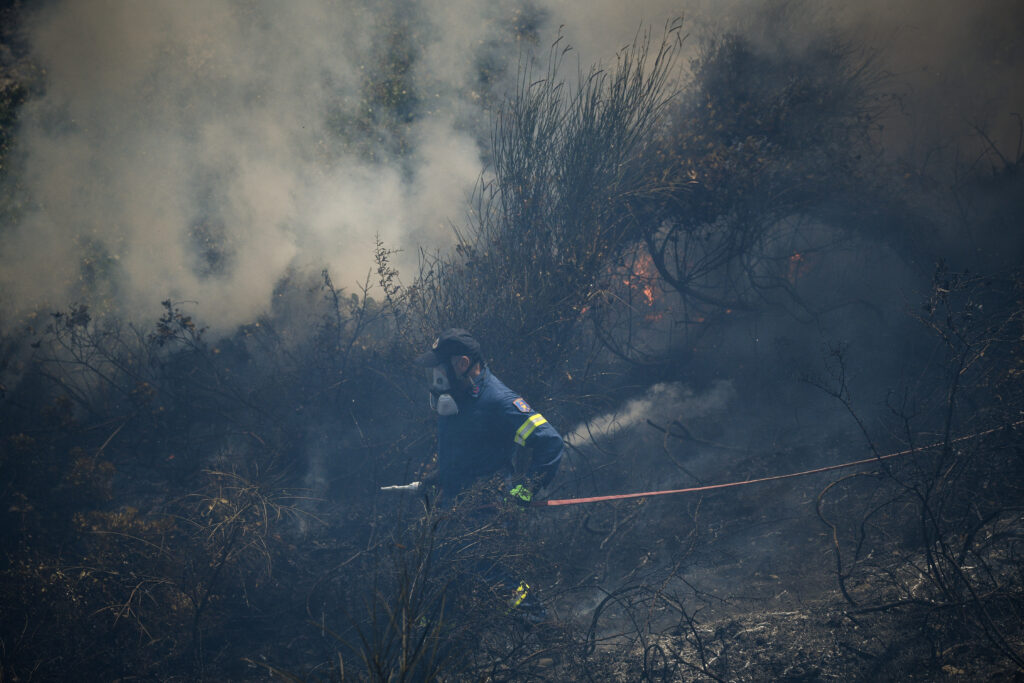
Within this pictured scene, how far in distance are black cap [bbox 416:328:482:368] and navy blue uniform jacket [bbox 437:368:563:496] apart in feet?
0.68

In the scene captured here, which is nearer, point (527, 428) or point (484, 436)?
point (527, 428)

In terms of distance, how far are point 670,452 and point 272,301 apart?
17.4 ft

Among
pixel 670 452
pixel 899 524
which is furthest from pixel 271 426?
pixel 899 524

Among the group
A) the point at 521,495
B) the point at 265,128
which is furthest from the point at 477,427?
the point at 265,128

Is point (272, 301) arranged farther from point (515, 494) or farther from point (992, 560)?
point (992, 560)

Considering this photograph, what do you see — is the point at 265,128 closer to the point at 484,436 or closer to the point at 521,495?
the point at 484,436

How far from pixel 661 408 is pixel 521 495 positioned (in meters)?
3.53

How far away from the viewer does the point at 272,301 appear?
22.0 feet

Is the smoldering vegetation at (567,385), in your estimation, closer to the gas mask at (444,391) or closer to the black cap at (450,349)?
the gas mask at (444,391)

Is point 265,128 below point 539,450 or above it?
above

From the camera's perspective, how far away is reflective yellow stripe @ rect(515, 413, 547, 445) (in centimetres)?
390

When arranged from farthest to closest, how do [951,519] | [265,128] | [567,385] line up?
[265,128], [567,385], [951,519]

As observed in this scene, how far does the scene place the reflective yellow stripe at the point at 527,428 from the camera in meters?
3.90

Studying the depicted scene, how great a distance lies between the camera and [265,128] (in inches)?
308
